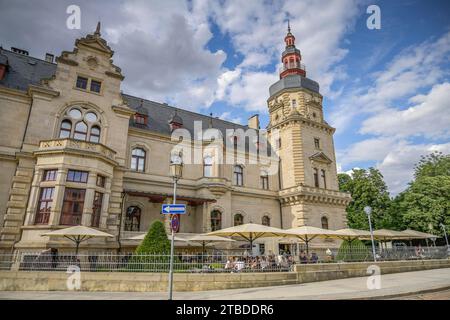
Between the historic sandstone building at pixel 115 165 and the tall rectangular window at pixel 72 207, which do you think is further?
the historic sandstone building at pixel 115 165

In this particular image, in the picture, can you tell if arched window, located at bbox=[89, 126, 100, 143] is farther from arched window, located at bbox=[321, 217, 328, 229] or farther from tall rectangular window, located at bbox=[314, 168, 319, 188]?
arched window, located at bbox=[321, 217, 328, 229]

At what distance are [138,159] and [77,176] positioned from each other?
7.37 metres

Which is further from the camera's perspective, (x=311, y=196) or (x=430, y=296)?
(x=311, y=196)

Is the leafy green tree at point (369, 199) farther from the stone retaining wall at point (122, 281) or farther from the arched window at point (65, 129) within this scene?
the arched window at point (65, 129)

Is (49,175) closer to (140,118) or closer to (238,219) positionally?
(140,118)

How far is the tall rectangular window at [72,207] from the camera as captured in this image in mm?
18797

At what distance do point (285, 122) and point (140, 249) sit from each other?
25.9 metres

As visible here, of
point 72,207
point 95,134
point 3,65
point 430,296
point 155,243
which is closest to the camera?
point 430,296

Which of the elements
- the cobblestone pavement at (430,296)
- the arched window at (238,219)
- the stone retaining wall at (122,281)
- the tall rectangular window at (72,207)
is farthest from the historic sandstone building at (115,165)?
the cobblestone pavement at (430,296)

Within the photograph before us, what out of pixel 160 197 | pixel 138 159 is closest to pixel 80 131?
pixel 138 159

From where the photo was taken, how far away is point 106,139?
76.4ft

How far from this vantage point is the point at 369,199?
4441 cm

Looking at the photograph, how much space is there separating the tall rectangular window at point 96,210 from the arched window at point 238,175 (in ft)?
51.4
